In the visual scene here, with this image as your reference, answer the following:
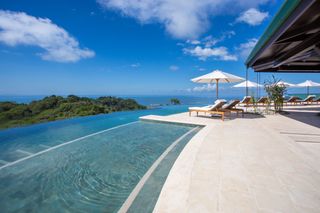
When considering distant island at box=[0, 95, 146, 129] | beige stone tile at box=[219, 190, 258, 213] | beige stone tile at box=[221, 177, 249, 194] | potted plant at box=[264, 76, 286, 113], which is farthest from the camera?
potted plant at box=[264, 76, 286, 113]

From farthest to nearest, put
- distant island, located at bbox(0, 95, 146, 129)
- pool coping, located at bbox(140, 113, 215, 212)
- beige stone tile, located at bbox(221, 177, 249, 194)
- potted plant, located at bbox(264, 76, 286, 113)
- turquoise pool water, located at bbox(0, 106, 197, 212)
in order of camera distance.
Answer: potted plant, located at bbox(264, 76, 286, 113)
distant island, located at bbox(0, 95, 146, 129)
turquoise pool water, located at bbox(0, 106, 197, 212)
beige stone tile, located at bbox(221, 177, 249, 194)
pool coping, located at bbox(140, 113, 215, 212)

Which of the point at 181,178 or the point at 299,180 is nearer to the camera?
the point at 299,180

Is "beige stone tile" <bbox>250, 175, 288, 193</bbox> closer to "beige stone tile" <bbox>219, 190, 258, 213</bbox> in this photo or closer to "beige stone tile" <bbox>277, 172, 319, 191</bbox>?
"beige stone tile" <bbox>277, 172, 319, 191</bbox>

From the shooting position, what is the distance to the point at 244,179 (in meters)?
1.99

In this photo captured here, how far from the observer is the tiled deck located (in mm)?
1534

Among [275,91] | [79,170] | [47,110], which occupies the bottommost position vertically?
[79,170]

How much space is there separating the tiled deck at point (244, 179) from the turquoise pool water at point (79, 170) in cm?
34

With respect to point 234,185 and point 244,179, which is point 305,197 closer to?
point 244,179

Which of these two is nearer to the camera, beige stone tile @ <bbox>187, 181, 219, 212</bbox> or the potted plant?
beige stone tile @ <bbox>187, 181, 219, 212</bbox>

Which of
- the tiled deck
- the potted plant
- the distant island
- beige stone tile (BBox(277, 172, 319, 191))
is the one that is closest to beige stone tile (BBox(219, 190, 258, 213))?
the tiled deck

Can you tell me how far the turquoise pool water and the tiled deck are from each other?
0.34 m

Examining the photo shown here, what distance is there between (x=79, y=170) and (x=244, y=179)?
268cm

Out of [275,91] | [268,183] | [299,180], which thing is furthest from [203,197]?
[275,91]

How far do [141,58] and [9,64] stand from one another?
15345 millimetres
